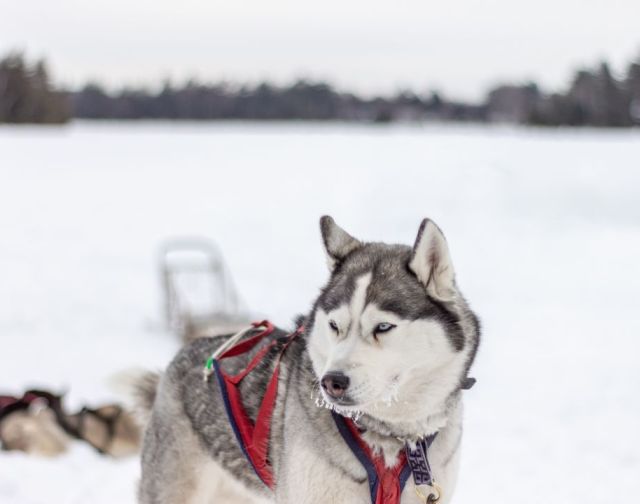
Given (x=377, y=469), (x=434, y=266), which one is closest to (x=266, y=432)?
(x=377, y=469)

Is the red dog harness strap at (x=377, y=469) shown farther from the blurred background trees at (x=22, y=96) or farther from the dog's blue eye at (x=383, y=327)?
the blurred background trees at (x=22, y=96)

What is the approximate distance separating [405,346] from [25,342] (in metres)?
7.65

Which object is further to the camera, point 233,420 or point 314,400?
point 233,420

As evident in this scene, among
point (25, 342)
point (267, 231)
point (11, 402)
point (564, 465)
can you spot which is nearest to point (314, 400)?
point (564, 465)

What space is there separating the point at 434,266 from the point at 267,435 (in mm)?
806

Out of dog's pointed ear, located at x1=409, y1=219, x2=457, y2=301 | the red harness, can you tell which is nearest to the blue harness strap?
the red harness

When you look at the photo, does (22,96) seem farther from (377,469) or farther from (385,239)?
(377,469)

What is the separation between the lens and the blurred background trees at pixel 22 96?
163 ft

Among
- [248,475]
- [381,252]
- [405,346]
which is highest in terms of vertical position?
[381,252]

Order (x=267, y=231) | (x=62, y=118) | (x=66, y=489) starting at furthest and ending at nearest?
(x=62, y=118) < (x=267, y=231) < (x=66, y=489)

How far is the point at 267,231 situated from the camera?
16.4 m

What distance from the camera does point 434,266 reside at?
2.60 m

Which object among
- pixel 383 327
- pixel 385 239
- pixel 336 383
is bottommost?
pixel 385 239

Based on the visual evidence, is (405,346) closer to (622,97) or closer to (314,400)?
(314,400)
